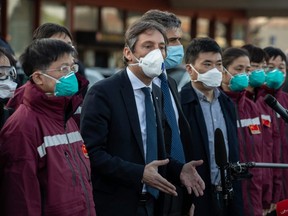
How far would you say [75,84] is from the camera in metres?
4.34

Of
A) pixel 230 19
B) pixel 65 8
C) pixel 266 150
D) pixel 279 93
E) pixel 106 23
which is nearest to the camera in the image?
pixel 266 150

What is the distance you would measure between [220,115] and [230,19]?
22713mm

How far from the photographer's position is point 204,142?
5.48 meters

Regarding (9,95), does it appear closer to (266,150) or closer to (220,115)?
(220,115)

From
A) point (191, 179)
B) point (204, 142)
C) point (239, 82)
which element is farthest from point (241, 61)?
point (191, 179)

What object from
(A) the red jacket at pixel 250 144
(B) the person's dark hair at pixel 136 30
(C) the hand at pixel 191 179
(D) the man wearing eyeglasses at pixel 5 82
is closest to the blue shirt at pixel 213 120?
(A) the red jacket at pixel 250 144

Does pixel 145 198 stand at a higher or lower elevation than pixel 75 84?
lower

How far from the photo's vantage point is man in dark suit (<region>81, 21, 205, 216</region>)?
4453mm

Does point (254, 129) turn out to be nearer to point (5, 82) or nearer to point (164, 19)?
point (164, 19)

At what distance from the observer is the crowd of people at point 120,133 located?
4047 millimetres

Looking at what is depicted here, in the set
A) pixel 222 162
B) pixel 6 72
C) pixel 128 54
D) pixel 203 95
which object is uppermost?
pixel 128 54

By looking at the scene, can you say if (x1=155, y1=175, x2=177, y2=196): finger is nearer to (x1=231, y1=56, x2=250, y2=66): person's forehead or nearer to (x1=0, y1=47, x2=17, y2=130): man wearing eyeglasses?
(x1=0, y1=47, x2=17, y2=130): man wearing eyeglasses

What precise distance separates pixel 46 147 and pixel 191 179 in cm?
100

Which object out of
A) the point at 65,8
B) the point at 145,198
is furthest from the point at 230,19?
the point at 145,198
